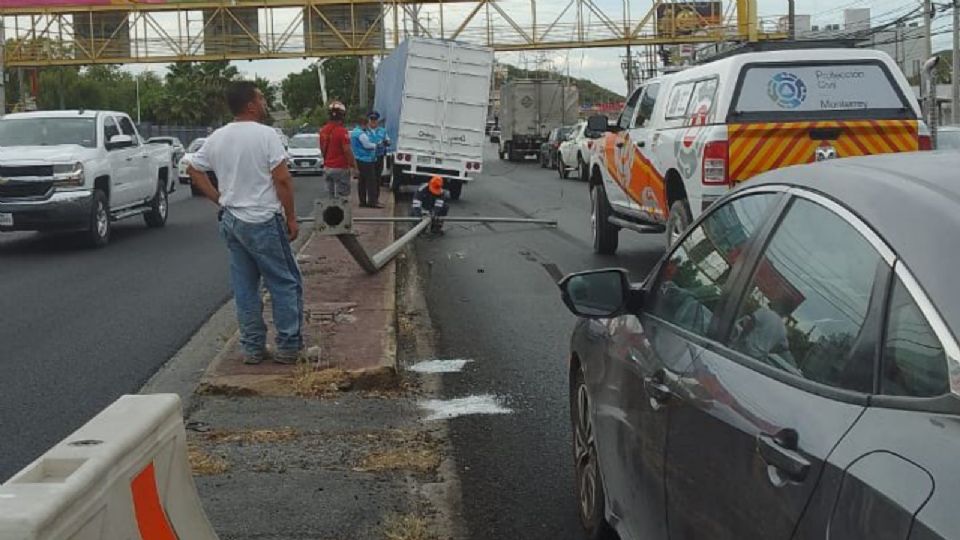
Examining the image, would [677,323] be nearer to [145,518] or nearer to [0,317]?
[145,518]

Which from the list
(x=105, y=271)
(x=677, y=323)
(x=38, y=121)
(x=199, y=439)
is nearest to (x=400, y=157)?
(x=38, y=121)

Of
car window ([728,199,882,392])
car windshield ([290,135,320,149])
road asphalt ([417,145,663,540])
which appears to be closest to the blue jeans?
road asphalt ([417,145,663,540])

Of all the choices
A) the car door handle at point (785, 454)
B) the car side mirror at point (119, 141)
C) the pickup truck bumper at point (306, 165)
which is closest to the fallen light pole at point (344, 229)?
the car side mirror at point (119, 141)

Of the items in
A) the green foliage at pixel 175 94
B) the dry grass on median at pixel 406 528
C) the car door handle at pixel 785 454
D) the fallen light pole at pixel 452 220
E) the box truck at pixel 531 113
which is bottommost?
the dry grass on median at pixel 406 528

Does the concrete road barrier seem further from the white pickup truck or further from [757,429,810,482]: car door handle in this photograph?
the white pickup truck

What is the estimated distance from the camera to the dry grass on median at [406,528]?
186 inches

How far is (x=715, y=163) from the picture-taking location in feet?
33.1

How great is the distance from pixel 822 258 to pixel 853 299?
0.22 metres

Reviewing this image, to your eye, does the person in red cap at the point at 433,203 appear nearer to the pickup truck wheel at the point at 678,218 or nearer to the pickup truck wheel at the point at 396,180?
the pickup truck wheel at the point at 678,218

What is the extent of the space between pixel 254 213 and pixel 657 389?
14.8ft

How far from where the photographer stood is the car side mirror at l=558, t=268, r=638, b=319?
4066 millimetres

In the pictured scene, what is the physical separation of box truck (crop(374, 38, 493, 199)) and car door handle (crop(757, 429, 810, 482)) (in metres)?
21.7

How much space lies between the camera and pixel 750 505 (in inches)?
103

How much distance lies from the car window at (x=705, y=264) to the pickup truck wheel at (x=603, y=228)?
10.1 metres
